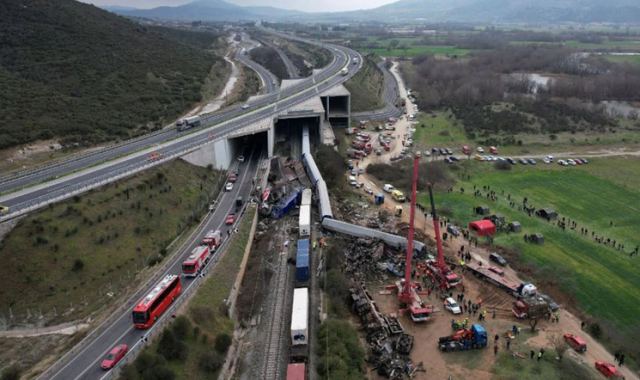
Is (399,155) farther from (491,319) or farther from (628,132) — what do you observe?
(628,132)

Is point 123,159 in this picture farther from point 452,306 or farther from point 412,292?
point 452,306

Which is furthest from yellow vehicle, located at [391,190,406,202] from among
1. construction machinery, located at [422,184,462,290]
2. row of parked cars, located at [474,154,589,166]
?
row of parked cars, located at [474,154,589,166]

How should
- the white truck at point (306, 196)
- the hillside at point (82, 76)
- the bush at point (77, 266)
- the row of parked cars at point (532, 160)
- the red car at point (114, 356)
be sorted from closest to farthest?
the red car at point (114, 356), the bush at point (77, 266), the white truck at point (306, 196), the hillside at point (82, 76), the row of parked cars at point (532, 160)

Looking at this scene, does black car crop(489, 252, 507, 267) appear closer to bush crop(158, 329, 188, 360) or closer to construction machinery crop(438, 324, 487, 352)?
construction machinery crop(438, 324, 487, 352)

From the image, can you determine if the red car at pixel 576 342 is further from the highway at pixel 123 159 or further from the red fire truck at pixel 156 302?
the highway at pixel 123 159

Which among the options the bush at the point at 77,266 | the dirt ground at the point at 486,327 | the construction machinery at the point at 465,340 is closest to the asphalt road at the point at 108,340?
the bush at the point at 77,266
